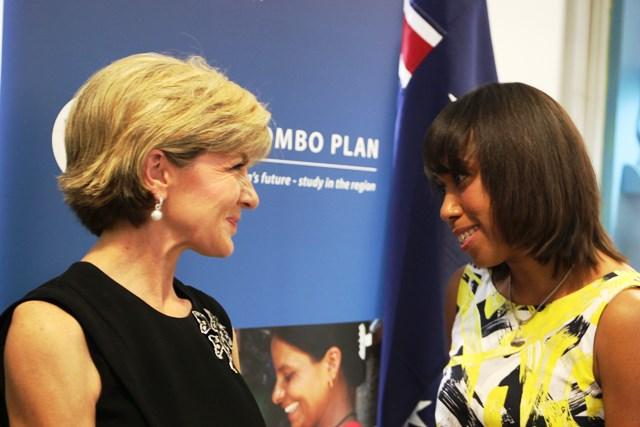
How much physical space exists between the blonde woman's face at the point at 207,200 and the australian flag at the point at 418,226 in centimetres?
98

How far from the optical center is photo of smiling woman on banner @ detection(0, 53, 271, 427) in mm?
1177

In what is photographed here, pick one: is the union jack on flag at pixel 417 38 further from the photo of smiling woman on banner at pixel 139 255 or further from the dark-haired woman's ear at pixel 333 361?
the photo of smiling woman on banner at pixel 139 255

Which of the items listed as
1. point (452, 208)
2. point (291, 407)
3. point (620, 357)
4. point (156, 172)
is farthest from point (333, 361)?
point (156, 172)

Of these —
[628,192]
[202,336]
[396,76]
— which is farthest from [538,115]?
[628,192]

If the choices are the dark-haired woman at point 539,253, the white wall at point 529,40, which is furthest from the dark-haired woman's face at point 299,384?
the white wall at point 529,40

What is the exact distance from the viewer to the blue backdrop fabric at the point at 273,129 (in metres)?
1.69

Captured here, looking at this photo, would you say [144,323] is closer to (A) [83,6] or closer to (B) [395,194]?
(A) [83,6]

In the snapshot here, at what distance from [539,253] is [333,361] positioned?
2.88ft

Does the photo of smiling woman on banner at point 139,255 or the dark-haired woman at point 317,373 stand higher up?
the photo of smiling woman on banner at point 139,255

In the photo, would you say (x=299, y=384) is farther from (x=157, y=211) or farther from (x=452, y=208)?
(x=157, y=211)

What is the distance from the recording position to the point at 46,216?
1731 millimetres

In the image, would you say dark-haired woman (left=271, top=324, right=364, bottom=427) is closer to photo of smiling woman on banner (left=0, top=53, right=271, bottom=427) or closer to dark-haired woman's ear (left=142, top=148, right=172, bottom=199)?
photo of smiling woman on banner (left=0, top=53, right=271, bottom=427)

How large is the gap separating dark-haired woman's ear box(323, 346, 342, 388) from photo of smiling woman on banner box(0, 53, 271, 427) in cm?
84

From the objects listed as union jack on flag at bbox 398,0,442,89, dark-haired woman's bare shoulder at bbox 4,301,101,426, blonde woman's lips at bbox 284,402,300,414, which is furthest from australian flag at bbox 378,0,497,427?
dark-haired woman's bare shoulder at bbox 4,301,101,426
